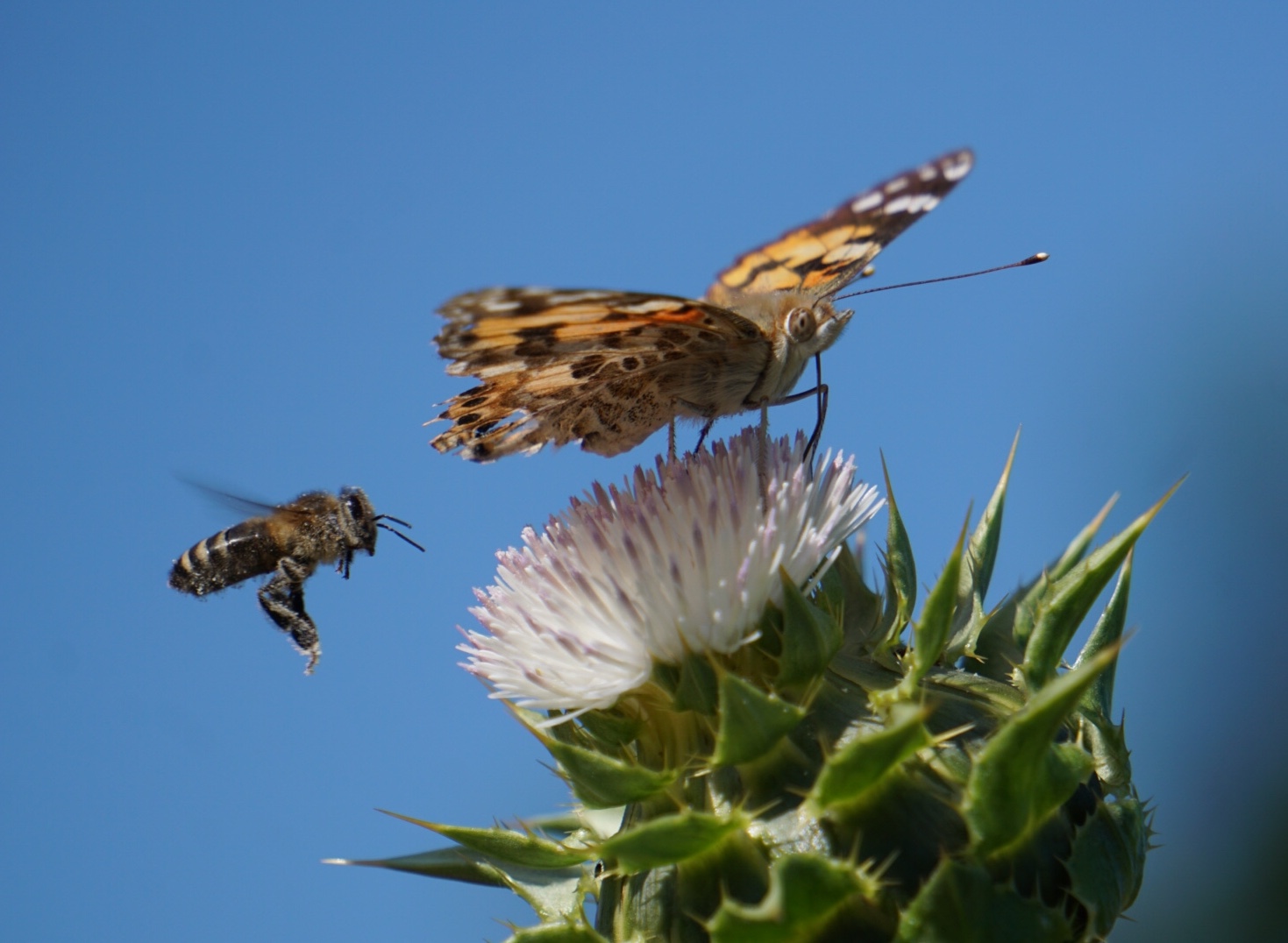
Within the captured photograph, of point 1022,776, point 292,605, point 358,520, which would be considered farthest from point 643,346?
point 292,605

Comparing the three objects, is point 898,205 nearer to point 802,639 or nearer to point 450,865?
point 802,639

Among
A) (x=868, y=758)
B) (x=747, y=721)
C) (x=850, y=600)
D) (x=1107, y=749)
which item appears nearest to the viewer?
(x=868, y=758)

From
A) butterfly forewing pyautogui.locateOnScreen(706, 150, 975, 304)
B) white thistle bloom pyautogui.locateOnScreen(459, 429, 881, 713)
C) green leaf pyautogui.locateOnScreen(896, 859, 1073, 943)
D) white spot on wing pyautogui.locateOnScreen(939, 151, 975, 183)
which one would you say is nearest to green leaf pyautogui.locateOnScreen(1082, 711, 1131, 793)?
green leaf pyautogui.locateOnScreen(896, 859, 1073, 943)

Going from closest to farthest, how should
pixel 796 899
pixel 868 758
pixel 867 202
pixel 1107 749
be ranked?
1. pixel 796 899
2. pixel 868 758
3. pixel 1107 749
4. pixel 867 202

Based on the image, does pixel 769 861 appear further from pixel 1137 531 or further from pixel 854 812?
pixel 1137 531

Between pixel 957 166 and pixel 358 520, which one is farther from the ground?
pixel 358 520

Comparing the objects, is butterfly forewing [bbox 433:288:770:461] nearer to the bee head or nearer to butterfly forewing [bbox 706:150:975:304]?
butterfly forewing [bbox 706:150:975:304]

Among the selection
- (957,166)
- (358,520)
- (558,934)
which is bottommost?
(558,934)
